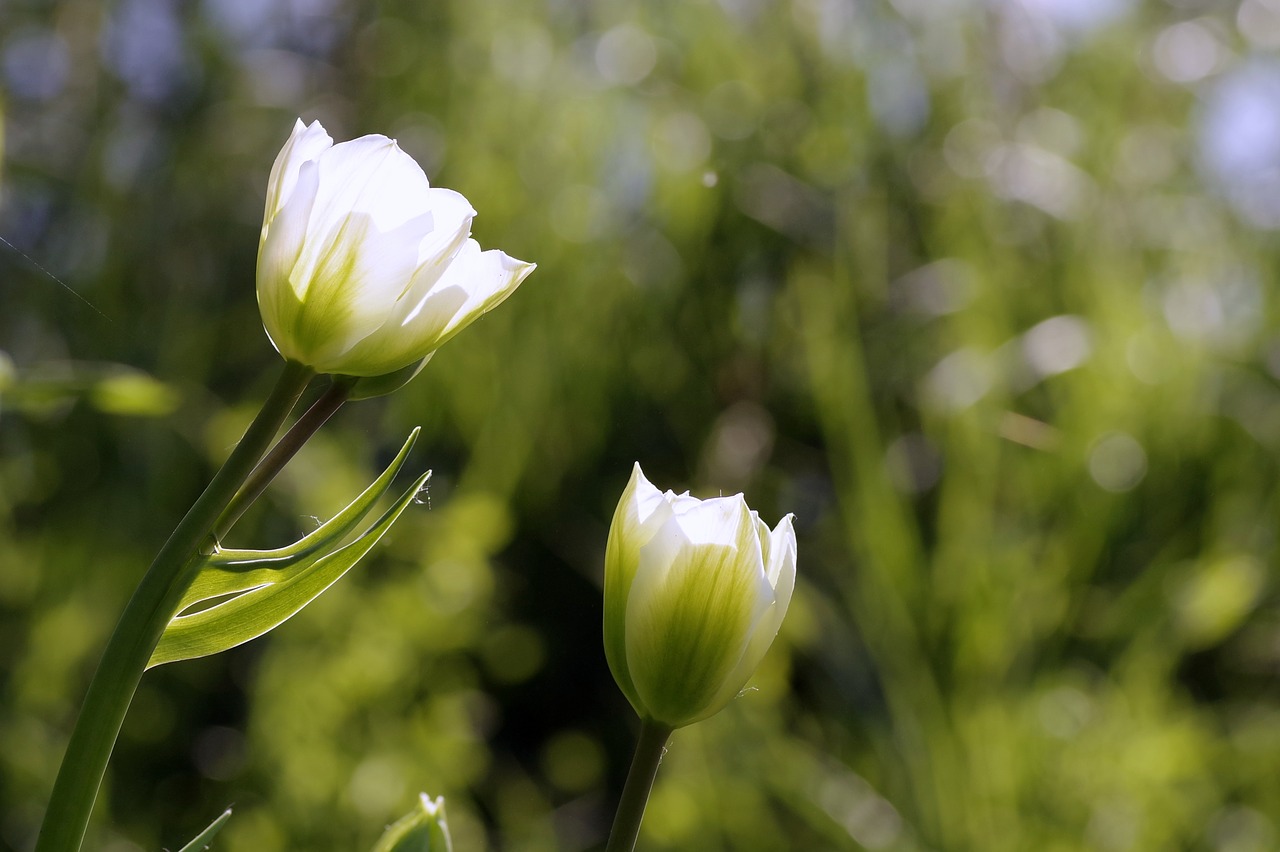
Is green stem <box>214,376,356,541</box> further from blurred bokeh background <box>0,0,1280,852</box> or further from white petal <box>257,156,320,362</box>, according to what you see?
blurred bokeh background <box>0,0,1280,852</box>

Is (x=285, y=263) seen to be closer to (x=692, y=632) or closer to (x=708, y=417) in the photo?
(x=692, y=632)

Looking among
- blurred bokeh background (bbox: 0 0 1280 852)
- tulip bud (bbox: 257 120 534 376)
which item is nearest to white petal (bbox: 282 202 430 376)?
tulip bud (bbox: 257 120 534 376)

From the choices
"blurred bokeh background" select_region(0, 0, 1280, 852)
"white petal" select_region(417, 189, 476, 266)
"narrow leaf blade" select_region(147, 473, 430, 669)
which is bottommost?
"blurred bokeh background" select_region(0, 0, 1280, 852)

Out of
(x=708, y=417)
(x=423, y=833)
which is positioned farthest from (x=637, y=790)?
(x=708, y=417)

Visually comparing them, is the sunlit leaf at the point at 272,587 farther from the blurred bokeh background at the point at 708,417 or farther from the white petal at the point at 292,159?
the blurred bokeh background at the point at 708,417

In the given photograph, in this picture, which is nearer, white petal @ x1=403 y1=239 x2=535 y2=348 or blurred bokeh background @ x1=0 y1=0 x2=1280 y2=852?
white petal @ x1=403 y1=239 x2=535 y2=348

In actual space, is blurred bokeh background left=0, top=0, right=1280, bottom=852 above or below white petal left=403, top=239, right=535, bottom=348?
below
